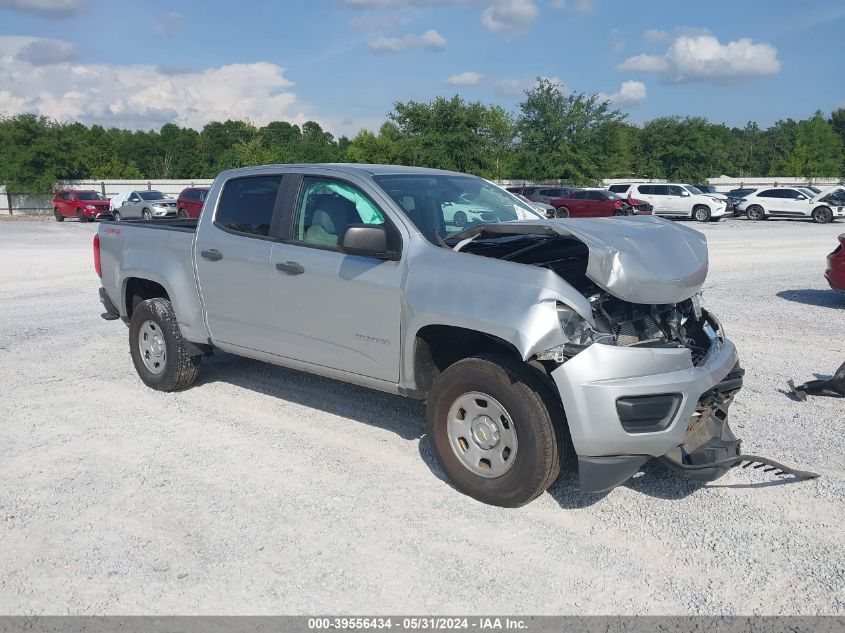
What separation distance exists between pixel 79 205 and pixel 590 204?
81.1ft

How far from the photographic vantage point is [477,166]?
4819 centimetres

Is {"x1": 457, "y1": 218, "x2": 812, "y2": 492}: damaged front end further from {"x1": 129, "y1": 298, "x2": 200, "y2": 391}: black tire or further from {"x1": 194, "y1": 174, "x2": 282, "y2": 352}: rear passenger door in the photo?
{"x1": 129, "y1": 298, "x2": 200, "y2": 391}: black tire

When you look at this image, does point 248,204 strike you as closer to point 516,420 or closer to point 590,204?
point 516,420

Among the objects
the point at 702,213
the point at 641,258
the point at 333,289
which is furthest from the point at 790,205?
the point at 333,289

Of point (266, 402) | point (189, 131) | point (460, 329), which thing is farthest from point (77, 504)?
point (189, 131)

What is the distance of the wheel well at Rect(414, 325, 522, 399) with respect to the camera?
15.2 ft

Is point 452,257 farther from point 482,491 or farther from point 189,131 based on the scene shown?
point 189,131

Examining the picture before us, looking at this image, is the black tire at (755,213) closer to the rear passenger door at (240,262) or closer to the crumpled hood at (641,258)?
the crumpled hood at (641,258)

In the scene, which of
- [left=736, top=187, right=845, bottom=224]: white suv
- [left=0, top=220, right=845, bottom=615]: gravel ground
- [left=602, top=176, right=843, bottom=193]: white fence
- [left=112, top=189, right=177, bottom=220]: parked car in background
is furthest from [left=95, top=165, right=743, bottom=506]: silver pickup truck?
[left=602, top=176, right=843, bottom=193]: white fence

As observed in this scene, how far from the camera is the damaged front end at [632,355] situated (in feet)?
12.8

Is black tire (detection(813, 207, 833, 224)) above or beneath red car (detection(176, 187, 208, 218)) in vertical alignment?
beneath

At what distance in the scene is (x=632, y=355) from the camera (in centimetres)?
396

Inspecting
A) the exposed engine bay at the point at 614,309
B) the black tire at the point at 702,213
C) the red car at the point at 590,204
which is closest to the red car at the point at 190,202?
the red car at the point at 590,204

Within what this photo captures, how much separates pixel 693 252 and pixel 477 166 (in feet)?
146
